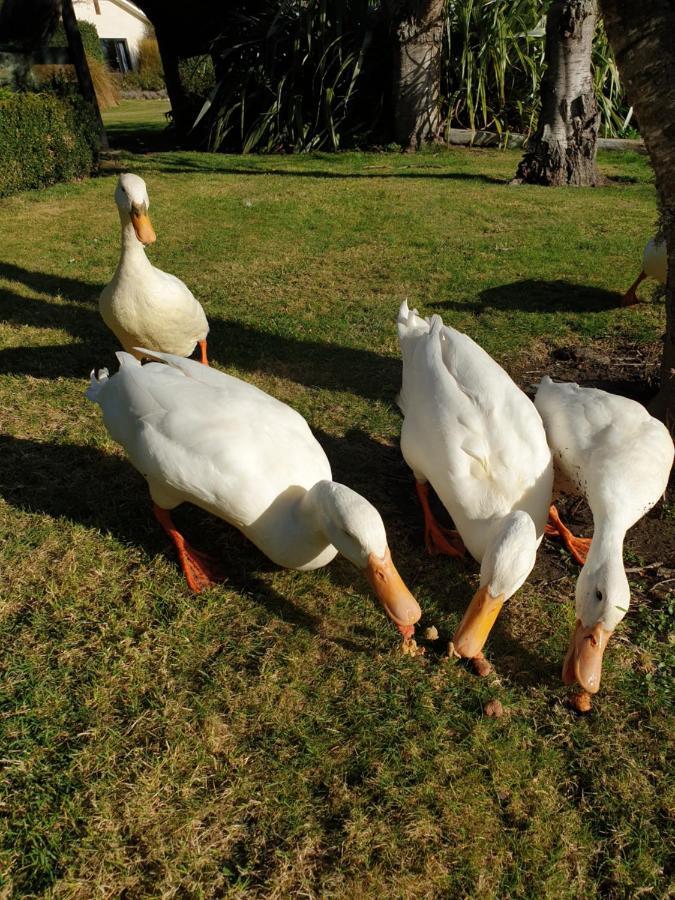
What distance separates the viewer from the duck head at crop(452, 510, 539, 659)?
2139mm

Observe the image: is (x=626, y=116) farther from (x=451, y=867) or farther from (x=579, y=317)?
(x=451, y=867)

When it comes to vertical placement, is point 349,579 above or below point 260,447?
below

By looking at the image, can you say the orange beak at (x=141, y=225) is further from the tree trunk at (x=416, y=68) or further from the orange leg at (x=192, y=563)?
the tree trunk at (x=416, y=68)

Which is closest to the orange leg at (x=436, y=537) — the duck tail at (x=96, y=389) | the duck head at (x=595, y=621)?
the duck head at (x=595, y=621)

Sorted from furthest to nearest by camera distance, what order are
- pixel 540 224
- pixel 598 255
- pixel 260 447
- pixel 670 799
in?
pixel 540 224 → pixel 598 255 → pixel 260 447 → pixel 670 799

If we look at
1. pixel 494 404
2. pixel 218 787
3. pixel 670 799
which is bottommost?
pixel 670 799

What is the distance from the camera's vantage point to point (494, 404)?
109 inches

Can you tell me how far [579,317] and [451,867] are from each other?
15.0 feet

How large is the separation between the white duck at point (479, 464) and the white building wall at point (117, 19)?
4119 centimetres

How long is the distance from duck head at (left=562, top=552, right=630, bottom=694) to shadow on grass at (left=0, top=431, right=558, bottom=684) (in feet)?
0.78

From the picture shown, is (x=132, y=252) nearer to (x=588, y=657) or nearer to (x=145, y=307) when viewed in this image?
(x=145, y=307)

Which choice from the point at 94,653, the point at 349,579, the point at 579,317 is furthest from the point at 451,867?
the point at 579,317

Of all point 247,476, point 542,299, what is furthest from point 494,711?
point 542,299

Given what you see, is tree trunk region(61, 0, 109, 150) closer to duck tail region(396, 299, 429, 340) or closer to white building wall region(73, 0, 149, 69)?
duck tail region(396, 299, 429, 340)
